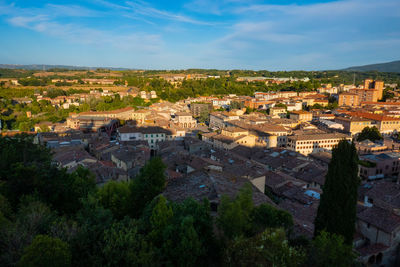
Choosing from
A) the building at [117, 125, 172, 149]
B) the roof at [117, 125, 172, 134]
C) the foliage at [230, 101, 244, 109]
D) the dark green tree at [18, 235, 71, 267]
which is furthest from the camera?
the foliage at [230, 101, 244, 109]

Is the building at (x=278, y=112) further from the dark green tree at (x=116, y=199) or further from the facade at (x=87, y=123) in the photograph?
the dark green tree at (x=116, y=199)

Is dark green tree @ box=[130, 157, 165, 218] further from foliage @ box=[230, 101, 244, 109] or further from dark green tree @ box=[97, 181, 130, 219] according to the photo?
foliage @ box=[230, 101, 244, 109]

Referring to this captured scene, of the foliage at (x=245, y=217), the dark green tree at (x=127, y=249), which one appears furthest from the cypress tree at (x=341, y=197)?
the dark green tree at (x=127, y=249)

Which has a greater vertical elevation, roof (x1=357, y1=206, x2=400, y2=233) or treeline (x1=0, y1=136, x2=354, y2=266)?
treeline (x1=0, y1=136, x2=354, y2=266)

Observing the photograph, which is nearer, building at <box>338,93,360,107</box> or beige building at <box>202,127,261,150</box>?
beige building at <box>202,127,261,150</box>

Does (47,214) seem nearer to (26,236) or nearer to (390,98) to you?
(26,236)

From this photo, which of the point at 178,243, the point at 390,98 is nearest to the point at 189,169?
the point at 178,243

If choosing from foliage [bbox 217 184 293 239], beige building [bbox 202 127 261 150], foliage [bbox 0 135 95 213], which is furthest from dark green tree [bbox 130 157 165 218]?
beige building [bbox 202 127 261 150]

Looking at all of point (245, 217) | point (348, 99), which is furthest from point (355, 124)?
point (245, 217)
